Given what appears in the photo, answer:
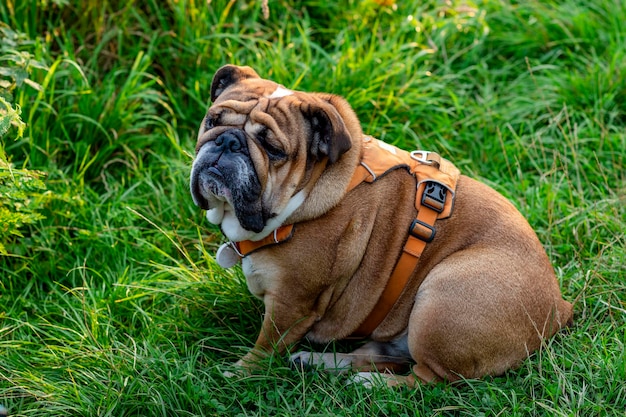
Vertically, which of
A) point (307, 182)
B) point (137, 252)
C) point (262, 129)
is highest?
point (262, 129)

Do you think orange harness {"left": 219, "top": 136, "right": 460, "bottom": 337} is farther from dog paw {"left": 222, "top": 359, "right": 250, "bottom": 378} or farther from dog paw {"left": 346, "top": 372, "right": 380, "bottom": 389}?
dog paw {"left": 222, "top": 359, "right": 250, "bottom": 378}

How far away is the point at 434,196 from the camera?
4.26 meters

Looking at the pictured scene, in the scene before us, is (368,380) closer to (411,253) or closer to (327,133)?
(411,253)

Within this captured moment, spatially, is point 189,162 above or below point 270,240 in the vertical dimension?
below

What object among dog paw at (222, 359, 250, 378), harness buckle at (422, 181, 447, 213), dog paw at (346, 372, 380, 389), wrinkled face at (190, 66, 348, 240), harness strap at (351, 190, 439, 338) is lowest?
dog paw at (222, 359, 250, 378)

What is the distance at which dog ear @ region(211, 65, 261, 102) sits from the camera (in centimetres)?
430

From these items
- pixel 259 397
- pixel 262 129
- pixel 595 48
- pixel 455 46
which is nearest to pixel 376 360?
pixel 259 397

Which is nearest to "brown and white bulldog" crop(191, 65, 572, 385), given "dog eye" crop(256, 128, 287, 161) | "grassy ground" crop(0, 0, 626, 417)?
"dog eye" crop(256, 128, 287, 161)

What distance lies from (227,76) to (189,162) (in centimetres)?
138

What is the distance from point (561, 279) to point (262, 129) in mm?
2269

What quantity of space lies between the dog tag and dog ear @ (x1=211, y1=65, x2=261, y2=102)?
865 mm

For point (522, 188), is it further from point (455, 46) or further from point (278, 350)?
point (278, 350)

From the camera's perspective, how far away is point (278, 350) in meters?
4.29

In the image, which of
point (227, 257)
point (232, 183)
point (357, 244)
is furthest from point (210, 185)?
point (357, 244)
